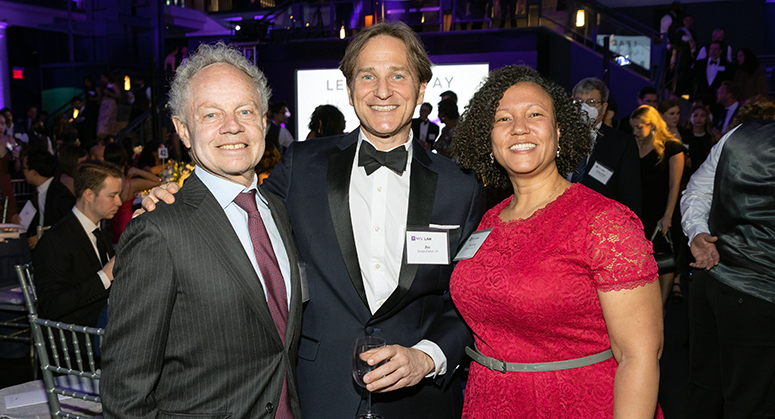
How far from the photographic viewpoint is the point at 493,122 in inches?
76.1

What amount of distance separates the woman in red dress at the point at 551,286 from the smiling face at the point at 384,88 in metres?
0.26

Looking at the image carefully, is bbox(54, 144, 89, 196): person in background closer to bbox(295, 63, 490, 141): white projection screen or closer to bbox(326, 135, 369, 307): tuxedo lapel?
bbox(326, 135, 369, 307): tuxedo lapel

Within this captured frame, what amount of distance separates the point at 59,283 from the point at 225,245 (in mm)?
2393

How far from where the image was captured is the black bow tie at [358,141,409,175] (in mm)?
1924

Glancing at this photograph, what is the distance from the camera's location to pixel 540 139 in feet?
5.93

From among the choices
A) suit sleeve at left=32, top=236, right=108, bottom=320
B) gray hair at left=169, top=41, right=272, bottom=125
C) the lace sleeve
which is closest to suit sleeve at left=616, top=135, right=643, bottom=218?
the lace sleeve

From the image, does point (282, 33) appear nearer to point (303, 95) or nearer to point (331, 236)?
point (303, 95)

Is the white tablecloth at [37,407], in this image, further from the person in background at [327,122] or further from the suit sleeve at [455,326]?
the person in background at [327,122]

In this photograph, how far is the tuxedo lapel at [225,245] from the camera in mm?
1441

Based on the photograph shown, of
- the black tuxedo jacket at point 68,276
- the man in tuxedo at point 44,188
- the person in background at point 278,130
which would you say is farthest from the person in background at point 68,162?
the black tuxedo jacket at point 68,276

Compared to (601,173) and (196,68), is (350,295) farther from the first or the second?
(601,173)

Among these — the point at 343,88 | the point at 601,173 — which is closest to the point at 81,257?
the point at 601,173

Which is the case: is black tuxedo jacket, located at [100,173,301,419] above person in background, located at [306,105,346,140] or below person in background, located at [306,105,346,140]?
below

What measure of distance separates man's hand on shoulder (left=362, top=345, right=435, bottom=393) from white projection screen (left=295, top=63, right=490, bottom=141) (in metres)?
8.90
